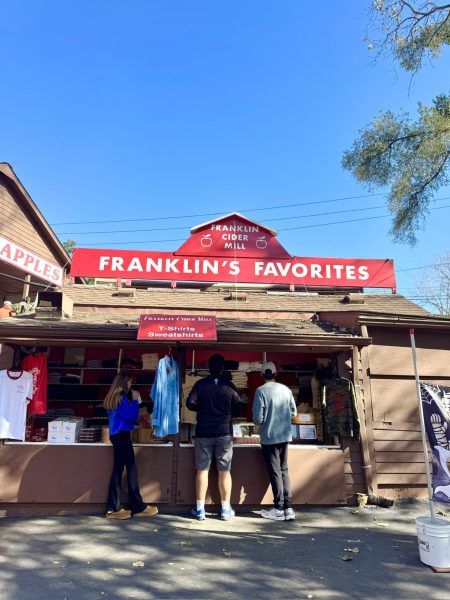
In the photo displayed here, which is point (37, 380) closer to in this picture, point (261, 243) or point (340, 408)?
point (340, 408)

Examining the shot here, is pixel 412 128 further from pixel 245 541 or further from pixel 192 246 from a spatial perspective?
pixel 245 541

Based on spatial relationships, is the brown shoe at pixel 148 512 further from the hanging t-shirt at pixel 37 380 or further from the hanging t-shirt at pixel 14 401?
the hanging t-shirt at pixel 37 380

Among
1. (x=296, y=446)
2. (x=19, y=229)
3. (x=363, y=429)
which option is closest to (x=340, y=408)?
(x=363, y=429)

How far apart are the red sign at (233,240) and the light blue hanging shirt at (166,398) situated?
11.4 feet

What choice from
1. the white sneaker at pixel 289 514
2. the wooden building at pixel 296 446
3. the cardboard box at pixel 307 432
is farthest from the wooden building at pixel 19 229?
the white sneaker at pixel 289 514

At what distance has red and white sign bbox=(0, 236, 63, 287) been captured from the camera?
26.1 ft

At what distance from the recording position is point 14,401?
20.3ft

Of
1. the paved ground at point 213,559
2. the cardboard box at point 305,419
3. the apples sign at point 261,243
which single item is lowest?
the paved ground at point 213,559

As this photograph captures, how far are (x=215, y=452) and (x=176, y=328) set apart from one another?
6.17 ft

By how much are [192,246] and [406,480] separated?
6096mm

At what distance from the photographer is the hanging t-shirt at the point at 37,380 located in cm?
634

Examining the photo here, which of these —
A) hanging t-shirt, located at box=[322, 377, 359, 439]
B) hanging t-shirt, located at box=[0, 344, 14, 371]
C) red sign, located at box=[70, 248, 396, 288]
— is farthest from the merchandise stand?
red sign, located at box=[70, 248, 396, 288]

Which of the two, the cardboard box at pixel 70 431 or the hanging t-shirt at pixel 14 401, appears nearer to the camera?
the hanging t-shirt at pixel 14 401

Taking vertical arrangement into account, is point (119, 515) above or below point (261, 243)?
below
